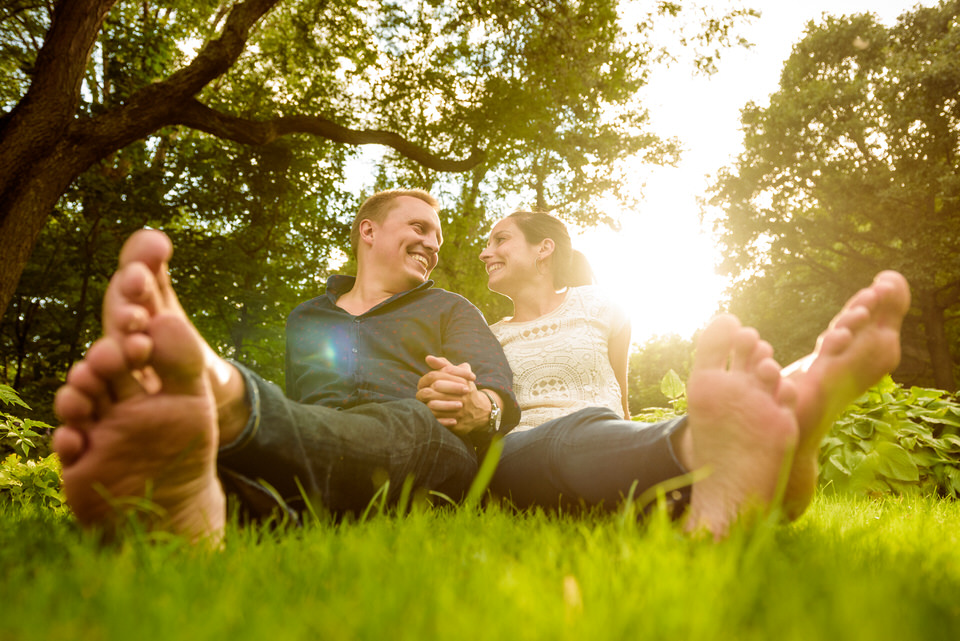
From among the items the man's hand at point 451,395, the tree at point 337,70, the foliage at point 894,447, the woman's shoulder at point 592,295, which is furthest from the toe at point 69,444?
the tree at point 337,70

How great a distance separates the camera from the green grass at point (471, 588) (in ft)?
2.37

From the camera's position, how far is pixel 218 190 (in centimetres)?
1223

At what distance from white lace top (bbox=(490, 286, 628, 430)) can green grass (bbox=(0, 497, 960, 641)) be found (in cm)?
138

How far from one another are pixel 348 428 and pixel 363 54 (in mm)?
9603

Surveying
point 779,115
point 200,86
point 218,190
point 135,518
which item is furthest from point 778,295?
point 135,518

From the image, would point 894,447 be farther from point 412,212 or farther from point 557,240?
point 412,212

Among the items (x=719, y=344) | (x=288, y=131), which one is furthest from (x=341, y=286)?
(x=288, y=131)

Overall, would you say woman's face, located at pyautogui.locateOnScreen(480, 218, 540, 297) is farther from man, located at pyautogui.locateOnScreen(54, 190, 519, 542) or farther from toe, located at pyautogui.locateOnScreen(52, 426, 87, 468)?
toe, located at pyautogui.locateOnScreen(52, 426, 87, 468)

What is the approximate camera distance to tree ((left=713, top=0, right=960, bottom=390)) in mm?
17016

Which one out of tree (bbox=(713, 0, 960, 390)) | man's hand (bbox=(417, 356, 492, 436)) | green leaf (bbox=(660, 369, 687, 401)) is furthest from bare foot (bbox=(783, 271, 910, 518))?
tree (bbox=(713, 0, 960, 390))

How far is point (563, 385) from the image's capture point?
2.82 meters

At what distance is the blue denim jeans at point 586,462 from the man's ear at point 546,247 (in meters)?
1.61

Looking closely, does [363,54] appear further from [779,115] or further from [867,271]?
[867,271]

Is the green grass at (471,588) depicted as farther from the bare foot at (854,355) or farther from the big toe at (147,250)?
the big toe at (147,250)
